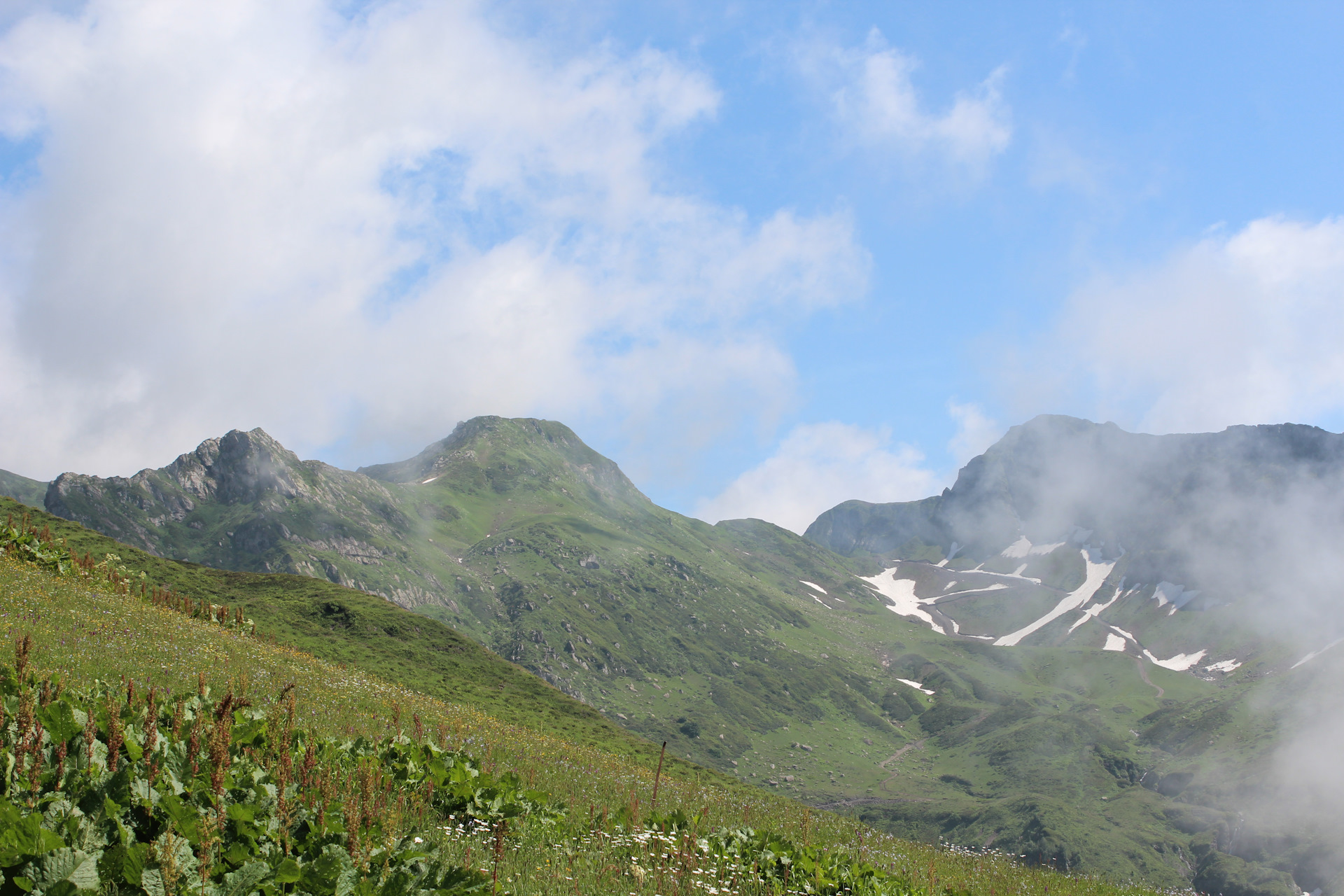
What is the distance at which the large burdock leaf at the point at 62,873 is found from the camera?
581 cm

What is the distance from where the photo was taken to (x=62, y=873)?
5938 millimetres

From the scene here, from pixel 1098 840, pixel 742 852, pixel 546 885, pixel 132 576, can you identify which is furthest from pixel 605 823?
pixel 1098 840

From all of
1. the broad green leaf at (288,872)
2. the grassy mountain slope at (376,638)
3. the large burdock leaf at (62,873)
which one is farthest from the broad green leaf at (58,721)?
the grassy mountain slope at (376,638)

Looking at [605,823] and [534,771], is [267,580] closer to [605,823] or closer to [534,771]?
[534,771]

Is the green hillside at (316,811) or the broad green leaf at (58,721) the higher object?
the broad green leaf at (58,721)

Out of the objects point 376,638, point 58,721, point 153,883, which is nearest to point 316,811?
point 153,883

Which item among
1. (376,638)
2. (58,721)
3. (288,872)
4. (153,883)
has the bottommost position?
(376,638)

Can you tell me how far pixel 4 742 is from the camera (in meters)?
8.61

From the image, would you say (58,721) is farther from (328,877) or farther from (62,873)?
(328,877)

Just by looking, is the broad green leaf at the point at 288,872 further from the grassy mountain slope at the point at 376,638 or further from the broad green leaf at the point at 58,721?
the grassy mountain slope at the point at 376,638

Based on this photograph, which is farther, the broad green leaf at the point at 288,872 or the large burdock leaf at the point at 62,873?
the broad green leaf at the point at 288,872

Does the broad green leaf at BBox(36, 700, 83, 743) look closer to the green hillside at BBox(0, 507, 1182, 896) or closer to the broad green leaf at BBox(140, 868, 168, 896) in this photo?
the green hillside at BBox(0, 507, 1182, 896)

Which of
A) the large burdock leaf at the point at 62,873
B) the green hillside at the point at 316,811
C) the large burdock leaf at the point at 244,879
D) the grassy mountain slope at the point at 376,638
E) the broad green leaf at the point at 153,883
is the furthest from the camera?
the grassy mountain slope at the point at 376,638

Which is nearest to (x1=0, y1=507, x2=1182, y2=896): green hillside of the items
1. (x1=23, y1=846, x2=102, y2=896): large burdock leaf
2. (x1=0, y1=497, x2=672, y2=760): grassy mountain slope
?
(x1=23, y1=846, x2=102, y2=896): large burdock leaf
